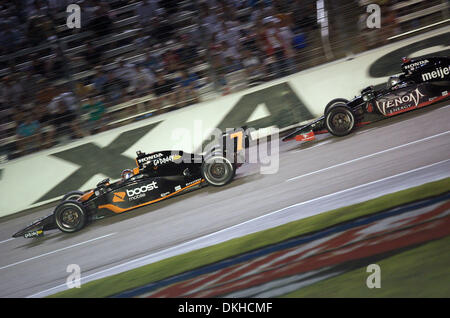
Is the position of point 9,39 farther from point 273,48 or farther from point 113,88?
point 273,48

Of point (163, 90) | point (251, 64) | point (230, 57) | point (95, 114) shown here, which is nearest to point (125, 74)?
point (163, 90)

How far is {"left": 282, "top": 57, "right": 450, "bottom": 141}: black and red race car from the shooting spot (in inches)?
317

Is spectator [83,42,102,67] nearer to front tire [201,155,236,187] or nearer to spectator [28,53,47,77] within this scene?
spectator [28,53,47,77]

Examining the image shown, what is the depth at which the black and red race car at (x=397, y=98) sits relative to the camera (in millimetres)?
8055

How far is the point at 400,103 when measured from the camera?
8.25m

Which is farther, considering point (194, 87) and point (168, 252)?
point (194, 87)

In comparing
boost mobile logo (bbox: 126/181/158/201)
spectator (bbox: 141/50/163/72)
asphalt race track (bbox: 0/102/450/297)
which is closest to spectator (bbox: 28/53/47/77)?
spectator (bbox: 141/50/163/72)

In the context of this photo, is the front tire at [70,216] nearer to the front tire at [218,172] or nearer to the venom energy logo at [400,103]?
the front tire at [218,172]

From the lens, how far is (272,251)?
5203 millimetres

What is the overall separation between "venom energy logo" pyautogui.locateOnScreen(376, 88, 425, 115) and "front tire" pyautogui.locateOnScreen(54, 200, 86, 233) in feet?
17.9

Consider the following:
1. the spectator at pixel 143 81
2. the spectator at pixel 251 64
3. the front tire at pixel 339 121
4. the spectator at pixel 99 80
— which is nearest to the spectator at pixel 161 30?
the spectator at pixel 143 81

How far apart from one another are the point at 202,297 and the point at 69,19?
30.1ft
